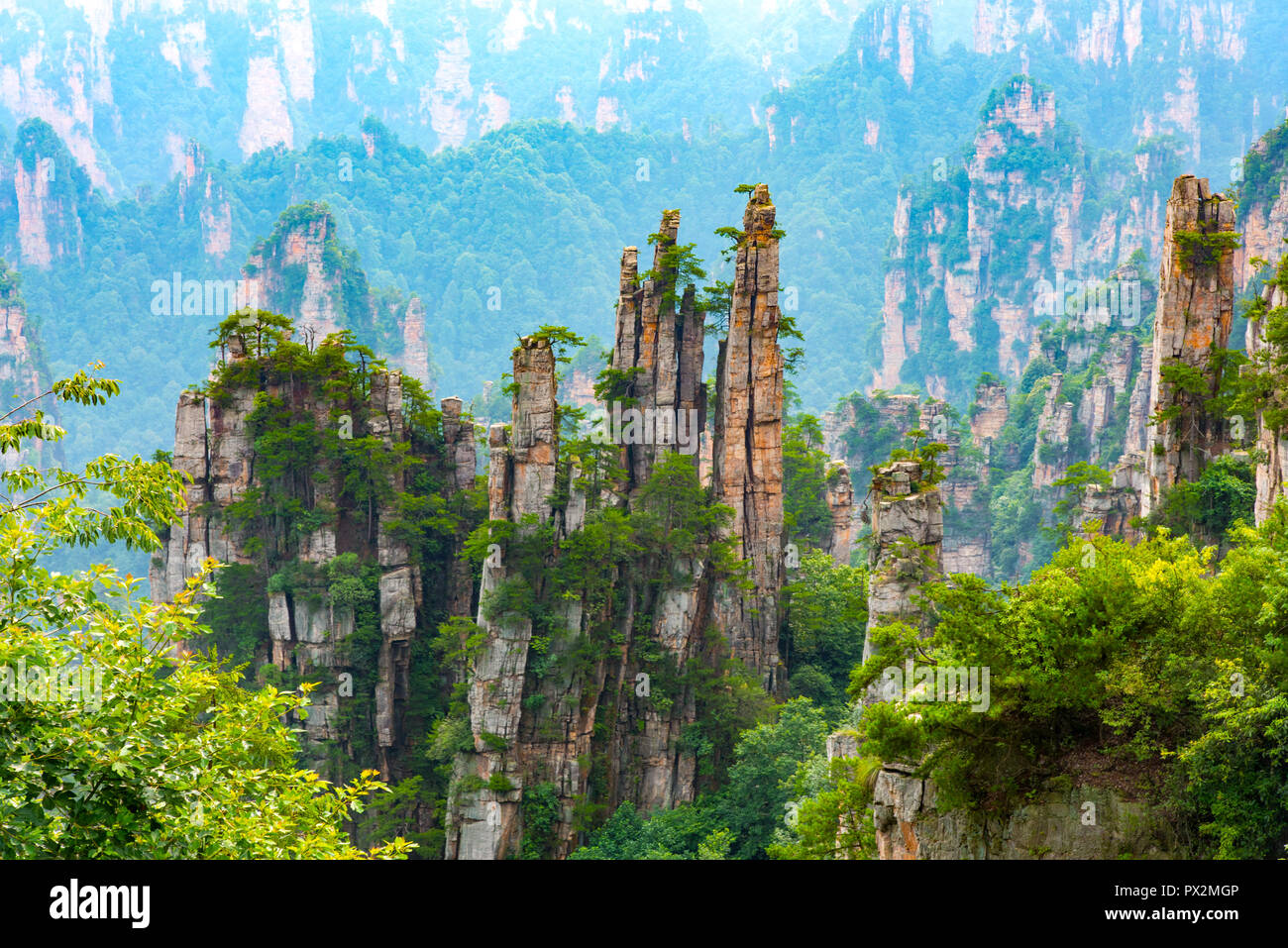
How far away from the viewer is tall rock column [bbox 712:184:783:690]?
41625 millimetres

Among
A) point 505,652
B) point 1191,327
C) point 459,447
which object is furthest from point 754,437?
point 1191,327

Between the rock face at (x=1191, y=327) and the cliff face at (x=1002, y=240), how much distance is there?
337 feet

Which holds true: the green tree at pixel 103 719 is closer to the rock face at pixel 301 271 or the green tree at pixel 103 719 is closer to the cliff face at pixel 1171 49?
the rock face at pixel 301 271

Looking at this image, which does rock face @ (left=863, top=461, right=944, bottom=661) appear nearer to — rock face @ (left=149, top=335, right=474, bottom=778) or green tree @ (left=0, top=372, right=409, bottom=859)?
rock face @ (left=149, top=335, right=474, bottom=778)

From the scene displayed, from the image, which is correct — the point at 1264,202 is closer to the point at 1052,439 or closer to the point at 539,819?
the point at 1052,439

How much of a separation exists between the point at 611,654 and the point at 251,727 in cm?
2325

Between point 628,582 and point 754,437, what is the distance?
20.8 feet

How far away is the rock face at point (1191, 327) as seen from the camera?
38.2m

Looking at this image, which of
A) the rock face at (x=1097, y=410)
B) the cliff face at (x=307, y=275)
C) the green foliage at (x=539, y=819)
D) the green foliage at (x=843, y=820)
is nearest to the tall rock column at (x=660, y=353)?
the green foliage at (x=539, y=819)

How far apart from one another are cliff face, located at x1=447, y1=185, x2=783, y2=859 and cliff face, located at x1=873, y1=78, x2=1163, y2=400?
102692mm
